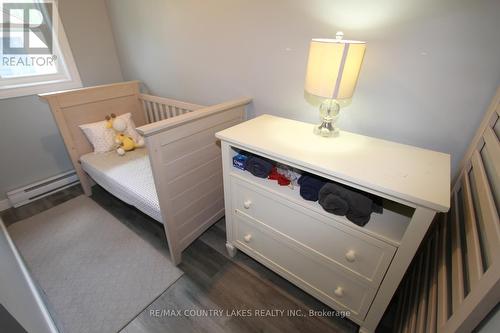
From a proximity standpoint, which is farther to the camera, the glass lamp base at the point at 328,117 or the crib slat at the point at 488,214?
the glass lamp base at the point at 328,117

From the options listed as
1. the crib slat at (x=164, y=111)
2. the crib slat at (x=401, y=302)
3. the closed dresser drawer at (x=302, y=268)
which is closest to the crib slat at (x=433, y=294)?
the closed dresser drawer at (x=302, y=268)

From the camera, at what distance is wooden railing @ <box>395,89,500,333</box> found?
53cm

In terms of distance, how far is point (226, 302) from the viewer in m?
1.32

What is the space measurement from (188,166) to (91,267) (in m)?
0.97

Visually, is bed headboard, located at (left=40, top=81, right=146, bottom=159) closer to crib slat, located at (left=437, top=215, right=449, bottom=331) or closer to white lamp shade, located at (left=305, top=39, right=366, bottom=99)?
white lamp shade, located at (left=305, top=39, right=366, bottom=99)

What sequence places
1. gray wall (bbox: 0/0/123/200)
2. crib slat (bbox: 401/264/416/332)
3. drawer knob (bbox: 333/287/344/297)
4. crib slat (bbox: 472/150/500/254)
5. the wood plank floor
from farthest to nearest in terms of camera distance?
gray wall (bbox: 0/0/123/200) < the wood plank floor < drawer knob (bbox: 333/287/344/297) < crib slat (bbox: 401/264/416/332) < crib slat (bbox: 472/150/500/254)

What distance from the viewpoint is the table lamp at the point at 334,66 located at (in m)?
0.88

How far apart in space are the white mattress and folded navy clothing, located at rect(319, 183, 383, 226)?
1.00 meters

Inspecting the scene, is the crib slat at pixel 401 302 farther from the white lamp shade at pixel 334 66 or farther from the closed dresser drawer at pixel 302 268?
the white lamp shade at pixel 334 66

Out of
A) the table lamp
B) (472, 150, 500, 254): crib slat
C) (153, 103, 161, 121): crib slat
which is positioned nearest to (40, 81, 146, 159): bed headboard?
(153, 103, 161, 121): crib slat

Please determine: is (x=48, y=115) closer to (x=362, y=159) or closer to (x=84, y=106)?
(x=84, y=106)

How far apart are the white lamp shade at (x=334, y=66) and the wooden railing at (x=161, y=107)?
114 centimetres


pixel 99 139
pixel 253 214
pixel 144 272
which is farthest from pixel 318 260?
pixel 99 139

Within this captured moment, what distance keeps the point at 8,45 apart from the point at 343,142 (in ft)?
8.82
